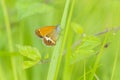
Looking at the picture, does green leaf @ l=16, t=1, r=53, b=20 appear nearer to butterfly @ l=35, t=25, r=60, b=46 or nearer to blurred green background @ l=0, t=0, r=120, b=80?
blurred green background @ l=0, t=0, r=120, b=80

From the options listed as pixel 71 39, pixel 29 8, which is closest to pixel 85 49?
pixel 71 39

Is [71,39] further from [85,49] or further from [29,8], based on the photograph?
[29,8]

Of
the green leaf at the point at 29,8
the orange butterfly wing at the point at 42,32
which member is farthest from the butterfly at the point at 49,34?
the green leaf at the point at 29,8

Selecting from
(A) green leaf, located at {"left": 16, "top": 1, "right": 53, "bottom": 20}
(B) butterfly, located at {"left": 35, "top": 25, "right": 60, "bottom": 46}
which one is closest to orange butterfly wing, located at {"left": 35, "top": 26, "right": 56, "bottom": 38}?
(B) butterfly, located at {"left": 35, "top": 25, "right": 60, "bottom": 46}

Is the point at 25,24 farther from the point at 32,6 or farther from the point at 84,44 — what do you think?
the point at 84,44

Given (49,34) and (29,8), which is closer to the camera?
(49,34)
